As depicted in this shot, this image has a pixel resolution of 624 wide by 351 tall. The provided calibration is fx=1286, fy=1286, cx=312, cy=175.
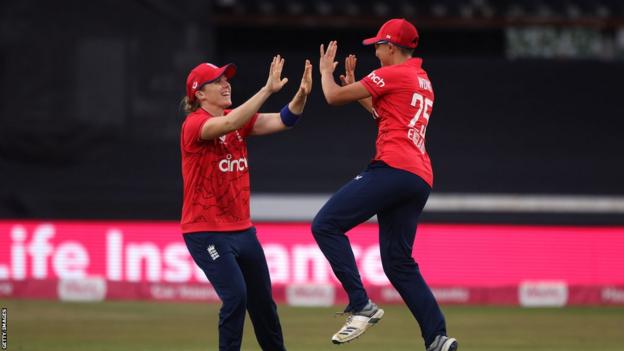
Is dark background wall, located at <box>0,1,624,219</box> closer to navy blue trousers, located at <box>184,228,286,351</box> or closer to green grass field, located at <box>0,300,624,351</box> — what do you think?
green grass field, located at <box>0,300,624,351</box>

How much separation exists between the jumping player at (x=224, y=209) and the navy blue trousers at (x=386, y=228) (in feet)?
1.55

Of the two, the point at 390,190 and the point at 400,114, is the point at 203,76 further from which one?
the point at 390,190

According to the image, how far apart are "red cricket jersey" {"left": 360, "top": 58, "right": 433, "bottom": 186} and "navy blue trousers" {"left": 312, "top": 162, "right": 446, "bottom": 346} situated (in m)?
0.08

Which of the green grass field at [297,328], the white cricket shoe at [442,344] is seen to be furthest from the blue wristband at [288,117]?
the green grass field at [297,328]

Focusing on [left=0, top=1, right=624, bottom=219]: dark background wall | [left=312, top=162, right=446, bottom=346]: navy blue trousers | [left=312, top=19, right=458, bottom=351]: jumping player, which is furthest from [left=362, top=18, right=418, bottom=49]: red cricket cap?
[left=0, top=1, right=624, bottom=219]: dark background wall

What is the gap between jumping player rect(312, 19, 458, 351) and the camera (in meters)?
7.89

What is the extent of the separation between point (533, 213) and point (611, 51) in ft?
9.74

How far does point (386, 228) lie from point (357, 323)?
652 millimetres

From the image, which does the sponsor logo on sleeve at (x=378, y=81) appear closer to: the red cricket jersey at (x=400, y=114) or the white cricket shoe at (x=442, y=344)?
the red cricket jersey at (x=400, y=114)

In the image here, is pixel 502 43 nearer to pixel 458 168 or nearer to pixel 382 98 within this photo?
pixel 458 168

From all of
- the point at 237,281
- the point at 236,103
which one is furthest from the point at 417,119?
the point at 236,103

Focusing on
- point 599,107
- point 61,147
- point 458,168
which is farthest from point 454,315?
point 61,147

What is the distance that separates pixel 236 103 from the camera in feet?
49.1

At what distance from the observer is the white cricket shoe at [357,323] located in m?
7.73
